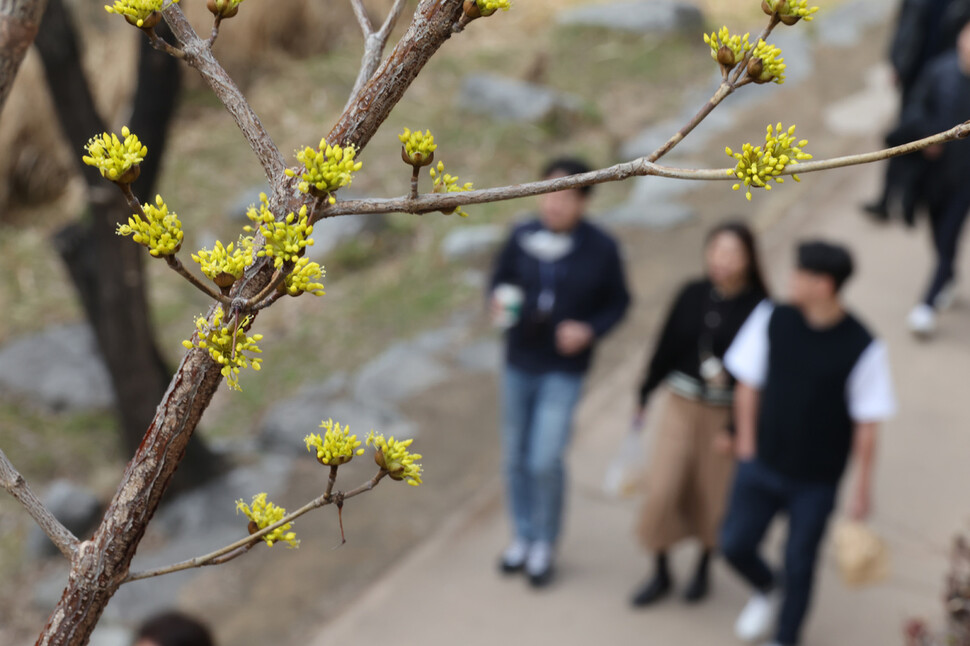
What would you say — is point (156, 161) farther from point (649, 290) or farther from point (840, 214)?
point (840, 214)

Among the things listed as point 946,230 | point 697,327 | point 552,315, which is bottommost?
point 697,327

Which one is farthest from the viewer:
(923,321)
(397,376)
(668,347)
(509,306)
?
(397,376)

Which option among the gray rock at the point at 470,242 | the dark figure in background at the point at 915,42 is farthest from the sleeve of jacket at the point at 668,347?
the gray rock at the point at 470,242

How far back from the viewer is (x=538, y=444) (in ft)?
13.6

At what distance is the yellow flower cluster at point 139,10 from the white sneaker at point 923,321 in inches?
224

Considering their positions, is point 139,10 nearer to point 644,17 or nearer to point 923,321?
point 923,321

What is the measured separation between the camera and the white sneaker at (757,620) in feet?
13.2

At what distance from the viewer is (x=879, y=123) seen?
346 inches

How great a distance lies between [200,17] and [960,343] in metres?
6.87

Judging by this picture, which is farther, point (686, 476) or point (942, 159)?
point (942, 159)

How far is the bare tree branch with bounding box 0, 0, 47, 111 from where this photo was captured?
114cm

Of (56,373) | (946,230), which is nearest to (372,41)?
(946,230)

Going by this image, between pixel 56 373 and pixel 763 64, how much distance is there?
6.06 m

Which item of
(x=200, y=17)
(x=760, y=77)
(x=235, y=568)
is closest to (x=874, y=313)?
(x=235, y=568)
